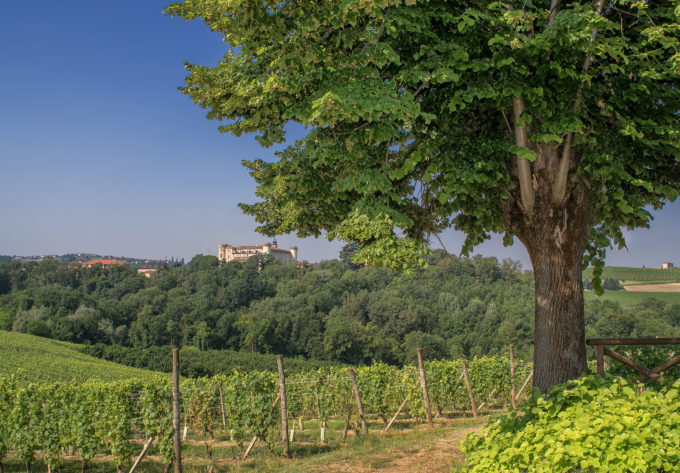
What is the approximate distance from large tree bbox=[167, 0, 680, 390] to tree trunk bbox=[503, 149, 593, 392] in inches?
0.7

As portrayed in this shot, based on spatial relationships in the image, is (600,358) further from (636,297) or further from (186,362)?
(636,297)

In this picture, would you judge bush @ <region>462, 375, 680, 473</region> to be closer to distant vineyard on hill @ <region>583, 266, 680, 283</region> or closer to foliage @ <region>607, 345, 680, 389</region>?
foliage @ <region>607, 345, 680, 389</region>

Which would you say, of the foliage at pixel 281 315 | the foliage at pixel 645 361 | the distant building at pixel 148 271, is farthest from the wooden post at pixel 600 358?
the distant building at pixel 148 271

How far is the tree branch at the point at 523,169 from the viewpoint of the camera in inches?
233

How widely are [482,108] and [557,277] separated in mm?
2363

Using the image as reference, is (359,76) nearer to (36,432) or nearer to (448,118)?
(448,118)

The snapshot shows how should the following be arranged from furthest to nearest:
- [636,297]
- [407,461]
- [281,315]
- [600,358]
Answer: [281,315] < [636,297] < [407,461] < [600,358]

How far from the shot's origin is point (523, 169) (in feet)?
20.0

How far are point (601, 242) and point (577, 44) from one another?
2.84 meters

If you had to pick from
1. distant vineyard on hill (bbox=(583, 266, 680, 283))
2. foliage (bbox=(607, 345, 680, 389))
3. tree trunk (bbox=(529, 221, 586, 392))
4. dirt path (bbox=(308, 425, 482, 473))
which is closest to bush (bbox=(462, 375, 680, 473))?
tree trunk (bbox=(529, 221, 586, 392))

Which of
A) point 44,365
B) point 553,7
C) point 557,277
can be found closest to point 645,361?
point 557,277

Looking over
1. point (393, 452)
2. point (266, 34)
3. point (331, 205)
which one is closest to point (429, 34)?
point (266, 34)

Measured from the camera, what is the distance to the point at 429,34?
17.1 ft

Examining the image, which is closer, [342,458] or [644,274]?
A: [342,458]
